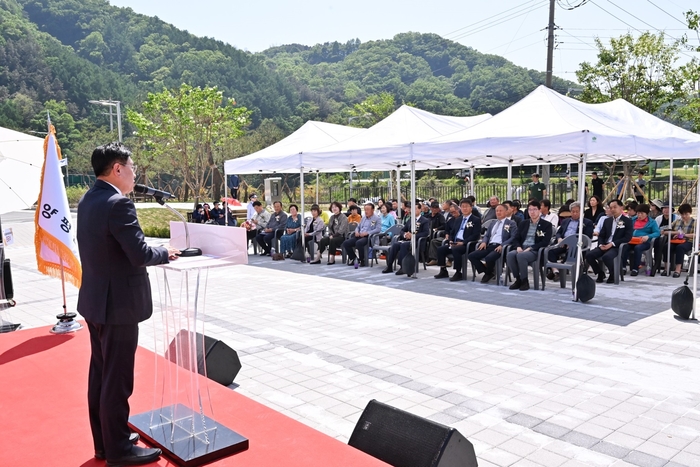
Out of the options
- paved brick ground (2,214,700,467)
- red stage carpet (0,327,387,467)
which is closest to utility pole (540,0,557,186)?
paved brick ground (2,214,700,467)

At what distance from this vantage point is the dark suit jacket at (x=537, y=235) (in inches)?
347

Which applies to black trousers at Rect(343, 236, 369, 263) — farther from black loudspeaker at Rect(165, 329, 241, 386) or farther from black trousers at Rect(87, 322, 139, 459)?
black trousers at Rect(87, 322, 139, 459)

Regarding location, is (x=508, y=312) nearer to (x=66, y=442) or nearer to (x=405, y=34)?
(x=66, y=442)

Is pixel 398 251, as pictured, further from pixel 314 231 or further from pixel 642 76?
pixel 642 76

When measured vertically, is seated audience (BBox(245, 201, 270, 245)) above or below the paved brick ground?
above

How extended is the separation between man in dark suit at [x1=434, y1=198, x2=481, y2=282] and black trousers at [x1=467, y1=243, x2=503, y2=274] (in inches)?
10.8

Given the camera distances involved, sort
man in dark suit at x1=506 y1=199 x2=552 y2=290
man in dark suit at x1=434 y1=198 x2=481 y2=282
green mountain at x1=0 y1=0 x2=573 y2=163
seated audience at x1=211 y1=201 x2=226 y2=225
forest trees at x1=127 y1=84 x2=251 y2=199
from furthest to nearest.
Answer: green mountain at x1=0 y1=0 x2=573 y2=163 → forest trees at x1=127 y1=84 x2=251 y2=199 → seated audience at x1=211 y1=201 x2=226 y2=225 → man in dark suit at x1=434 y1=198 x2=481 y2=282 → man in dark suit at x1=506 y1=199 x2=552 y2=290

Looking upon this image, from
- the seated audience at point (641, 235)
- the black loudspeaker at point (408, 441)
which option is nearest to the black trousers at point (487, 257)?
the seated audience at point (641, 235)

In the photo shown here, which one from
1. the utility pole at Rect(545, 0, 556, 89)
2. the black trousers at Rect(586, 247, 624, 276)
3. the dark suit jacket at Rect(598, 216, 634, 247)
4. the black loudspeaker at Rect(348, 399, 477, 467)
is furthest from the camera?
the utility pole at Rect(545, 0, 556, 89)

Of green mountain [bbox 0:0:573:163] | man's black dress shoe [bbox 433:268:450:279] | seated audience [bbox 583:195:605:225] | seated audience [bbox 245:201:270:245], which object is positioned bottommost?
man's black dress shoe [bbox 433:268:450:279]

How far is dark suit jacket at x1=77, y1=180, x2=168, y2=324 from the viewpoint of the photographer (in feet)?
9.08

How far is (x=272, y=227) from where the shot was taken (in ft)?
43.9

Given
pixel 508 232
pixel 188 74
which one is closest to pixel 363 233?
pixel 508 232

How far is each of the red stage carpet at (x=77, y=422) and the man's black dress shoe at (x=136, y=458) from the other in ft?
0.23
